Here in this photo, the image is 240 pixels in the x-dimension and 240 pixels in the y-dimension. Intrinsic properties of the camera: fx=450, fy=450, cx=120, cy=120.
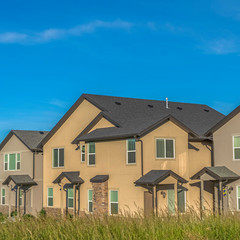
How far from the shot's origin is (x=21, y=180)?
36.0 meters

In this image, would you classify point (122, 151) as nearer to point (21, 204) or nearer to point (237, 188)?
point (237, 188)

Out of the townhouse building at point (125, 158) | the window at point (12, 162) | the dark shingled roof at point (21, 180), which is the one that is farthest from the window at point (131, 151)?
the window at point (12, 162)

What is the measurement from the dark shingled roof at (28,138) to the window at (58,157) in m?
2.29

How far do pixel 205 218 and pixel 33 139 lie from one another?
93.2ft

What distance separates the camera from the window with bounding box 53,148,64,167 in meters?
33.2

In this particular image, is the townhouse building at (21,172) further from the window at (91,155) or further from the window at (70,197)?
the window at (91,155)

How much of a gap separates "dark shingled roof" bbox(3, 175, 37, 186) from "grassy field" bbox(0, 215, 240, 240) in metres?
24.2

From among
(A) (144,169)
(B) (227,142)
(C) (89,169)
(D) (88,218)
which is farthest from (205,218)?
(C) (89,169)

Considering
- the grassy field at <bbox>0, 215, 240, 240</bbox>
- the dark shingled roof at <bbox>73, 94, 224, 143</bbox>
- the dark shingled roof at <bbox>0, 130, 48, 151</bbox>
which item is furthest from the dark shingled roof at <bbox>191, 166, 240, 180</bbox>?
the dark shingled roof at <bbox>0, 130, 48, 151</bbox>

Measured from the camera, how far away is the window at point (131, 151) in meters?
26.3

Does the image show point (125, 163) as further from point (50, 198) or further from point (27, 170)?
point (27, 170)

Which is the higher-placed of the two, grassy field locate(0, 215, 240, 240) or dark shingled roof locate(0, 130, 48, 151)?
dark shingled roof locate(0, 130, 48, 151)

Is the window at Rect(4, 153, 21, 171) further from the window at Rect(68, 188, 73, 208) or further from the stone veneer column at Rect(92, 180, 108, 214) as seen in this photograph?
the stone veneer column at Rect(92, 180, 108, 214)

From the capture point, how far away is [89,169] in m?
29.5
